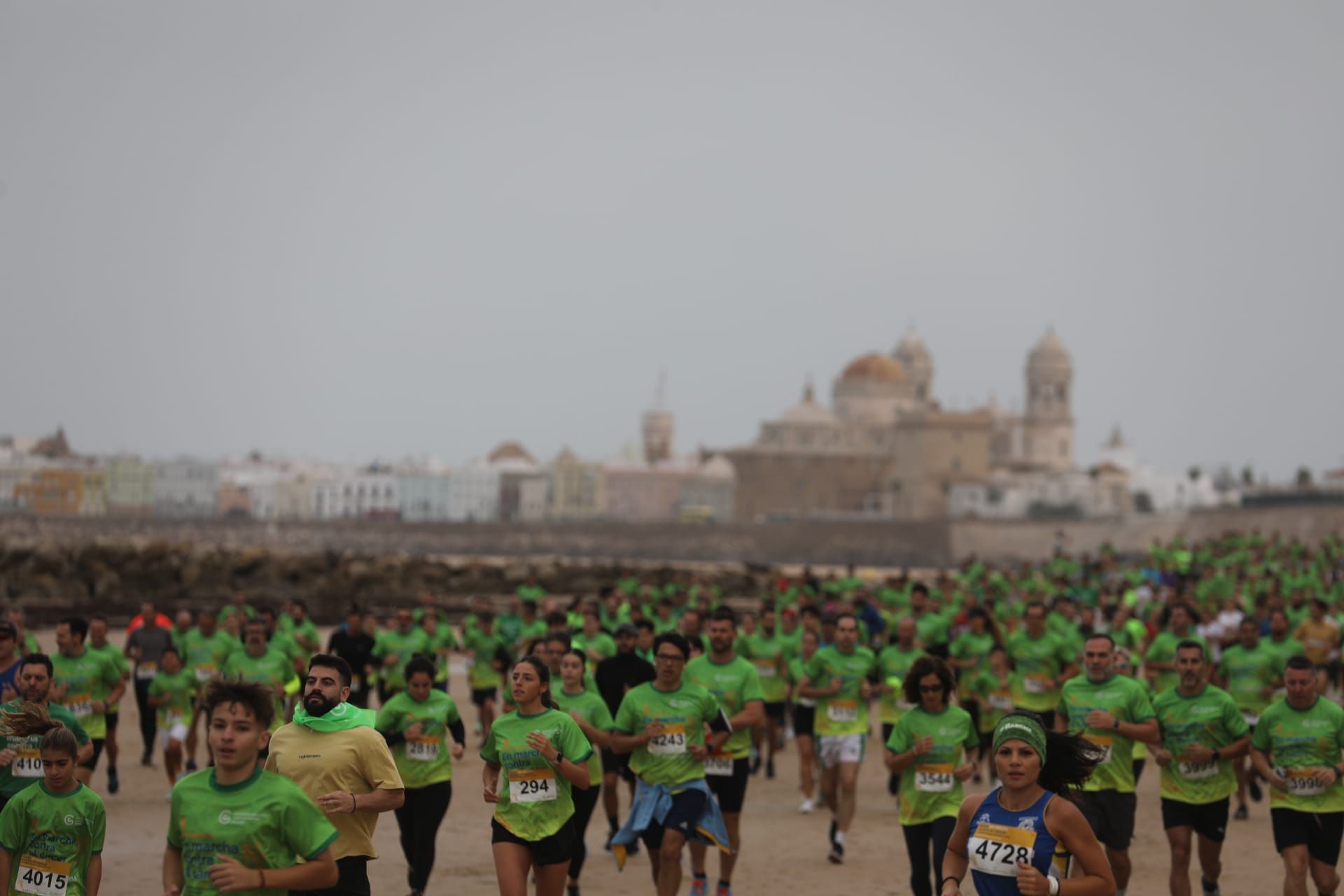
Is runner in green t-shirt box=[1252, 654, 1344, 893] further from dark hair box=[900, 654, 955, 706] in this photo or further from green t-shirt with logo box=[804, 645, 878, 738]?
green t-shirt with logo box=[804, 645, 878, 738]

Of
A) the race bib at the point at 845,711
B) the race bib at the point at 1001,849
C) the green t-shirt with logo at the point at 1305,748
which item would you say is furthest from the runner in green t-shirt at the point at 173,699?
the race bib at the point at 1001,849

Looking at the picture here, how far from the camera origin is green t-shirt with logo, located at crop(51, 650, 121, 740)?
1012 cm

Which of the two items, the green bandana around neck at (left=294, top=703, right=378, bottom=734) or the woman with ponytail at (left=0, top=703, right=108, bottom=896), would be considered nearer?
the woman with ponytail at (left=0, top=703, right=108, bottom=896)

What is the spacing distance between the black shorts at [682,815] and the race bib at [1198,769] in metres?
2.48

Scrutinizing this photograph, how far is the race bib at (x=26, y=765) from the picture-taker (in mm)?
7168

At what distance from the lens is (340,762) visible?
603 centimetres

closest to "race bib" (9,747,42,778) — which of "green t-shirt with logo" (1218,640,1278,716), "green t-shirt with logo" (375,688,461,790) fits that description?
"green t-shirt with logo" (375,688,461,790)

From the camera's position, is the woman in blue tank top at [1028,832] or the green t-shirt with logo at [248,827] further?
the woman in blue tank top at [1028,832]

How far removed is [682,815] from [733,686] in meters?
1.28

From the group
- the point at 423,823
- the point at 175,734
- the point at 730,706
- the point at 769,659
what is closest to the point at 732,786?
the point at 730,706

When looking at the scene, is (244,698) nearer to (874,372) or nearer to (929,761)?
(929,761)

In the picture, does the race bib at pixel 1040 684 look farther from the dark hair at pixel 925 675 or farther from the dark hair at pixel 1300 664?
the dark hair at pixel 925 675

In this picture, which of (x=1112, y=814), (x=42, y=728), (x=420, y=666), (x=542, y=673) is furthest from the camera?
(x=420, y=666)

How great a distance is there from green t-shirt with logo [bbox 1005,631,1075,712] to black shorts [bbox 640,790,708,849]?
4479 mm
